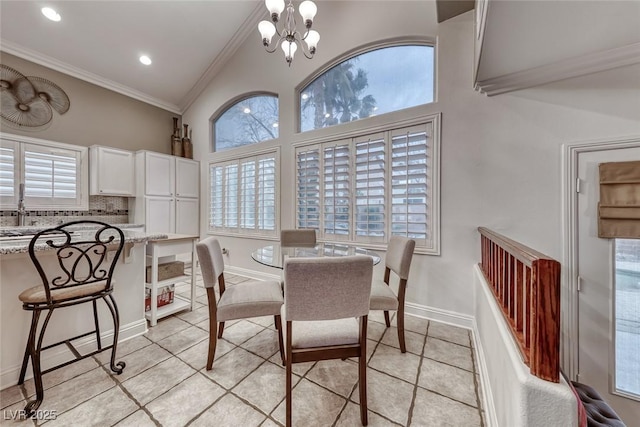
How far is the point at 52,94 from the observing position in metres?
3.54

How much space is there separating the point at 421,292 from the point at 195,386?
2.22m

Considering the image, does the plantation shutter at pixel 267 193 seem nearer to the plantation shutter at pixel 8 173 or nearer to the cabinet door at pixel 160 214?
the cabinet door at pixel 160 214

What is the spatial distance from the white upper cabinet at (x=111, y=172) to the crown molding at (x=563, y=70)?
201 inches

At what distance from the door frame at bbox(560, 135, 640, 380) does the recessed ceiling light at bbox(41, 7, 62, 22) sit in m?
6.01

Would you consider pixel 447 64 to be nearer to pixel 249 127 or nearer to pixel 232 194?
pixel 249 127

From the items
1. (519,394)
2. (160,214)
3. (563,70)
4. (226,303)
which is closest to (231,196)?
(160,214)

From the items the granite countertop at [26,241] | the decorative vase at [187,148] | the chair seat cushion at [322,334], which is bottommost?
the chair seat cushion at [322,334]

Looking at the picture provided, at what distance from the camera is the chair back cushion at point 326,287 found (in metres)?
1.16

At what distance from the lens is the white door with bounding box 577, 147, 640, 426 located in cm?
168

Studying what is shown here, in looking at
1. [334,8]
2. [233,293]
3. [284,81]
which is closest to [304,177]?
[284,81]

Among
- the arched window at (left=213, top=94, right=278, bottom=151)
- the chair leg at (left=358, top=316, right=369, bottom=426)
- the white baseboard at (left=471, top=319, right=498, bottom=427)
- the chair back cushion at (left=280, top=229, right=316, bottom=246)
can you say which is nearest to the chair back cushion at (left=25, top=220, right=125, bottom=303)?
the chair back cushion at (left=280, top=229, right=316, bottom=246)

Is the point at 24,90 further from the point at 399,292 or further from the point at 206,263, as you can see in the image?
the point at 399,292

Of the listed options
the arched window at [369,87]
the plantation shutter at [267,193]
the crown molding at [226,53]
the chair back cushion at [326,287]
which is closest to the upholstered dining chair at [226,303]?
the chair back cushion at [326,287]

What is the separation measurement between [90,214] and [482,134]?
5673mm
